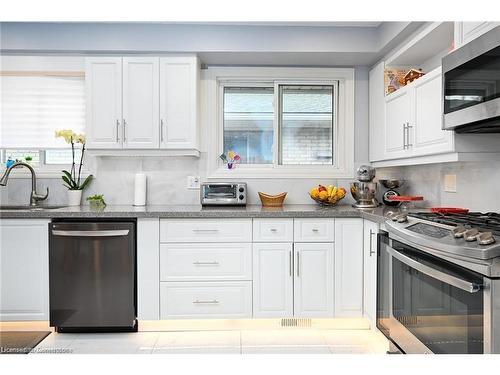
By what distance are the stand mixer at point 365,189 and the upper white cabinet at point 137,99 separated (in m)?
1.37

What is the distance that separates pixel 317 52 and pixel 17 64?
2.38 meters

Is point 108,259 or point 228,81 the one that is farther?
point 228,81

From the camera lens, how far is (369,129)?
341 centimetres

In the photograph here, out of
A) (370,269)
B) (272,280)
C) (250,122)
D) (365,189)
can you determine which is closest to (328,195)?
(365,189)

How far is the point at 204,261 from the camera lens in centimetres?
275

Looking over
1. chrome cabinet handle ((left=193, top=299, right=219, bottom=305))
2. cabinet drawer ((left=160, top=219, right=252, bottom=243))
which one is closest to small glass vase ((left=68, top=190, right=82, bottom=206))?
cabinet drawer ((left=160, top=219, right=252, bottom=243))

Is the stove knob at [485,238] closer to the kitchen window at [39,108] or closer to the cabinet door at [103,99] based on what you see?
the cabinet door at [103,99]

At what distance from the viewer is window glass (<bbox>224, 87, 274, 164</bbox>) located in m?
3.47

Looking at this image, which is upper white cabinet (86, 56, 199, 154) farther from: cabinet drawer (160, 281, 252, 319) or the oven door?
the oven door

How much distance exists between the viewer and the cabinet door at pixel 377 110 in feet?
10.1

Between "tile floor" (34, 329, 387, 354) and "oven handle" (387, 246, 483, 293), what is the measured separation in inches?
33.5
